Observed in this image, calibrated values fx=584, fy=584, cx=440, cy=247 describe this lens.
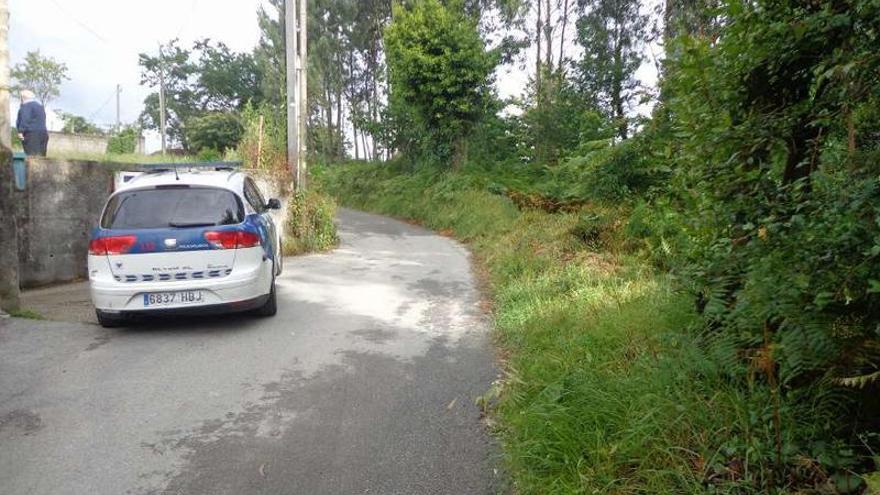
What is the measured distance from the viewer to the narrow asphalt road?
3537 mm

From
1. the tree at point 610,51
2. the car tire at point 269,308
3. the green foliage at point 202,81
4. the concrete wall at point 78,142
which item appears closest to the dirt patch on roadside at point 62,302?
the car tire at point 269,308

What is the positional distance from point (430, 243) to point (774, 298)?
12153mm

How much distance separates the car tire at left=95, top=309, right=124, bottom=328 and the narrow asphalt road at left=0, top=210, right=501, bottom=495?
11 centimetres

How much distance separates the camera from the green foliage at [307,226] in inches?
506

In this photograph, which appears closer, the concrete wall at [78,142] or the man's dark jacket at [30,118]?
the man's dark jacket at [30,118]

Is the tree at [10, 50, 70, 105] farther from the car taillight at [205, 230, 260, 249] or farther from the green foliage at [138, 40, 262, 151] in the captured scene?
the car taillight at [205, 230, 260, 249]

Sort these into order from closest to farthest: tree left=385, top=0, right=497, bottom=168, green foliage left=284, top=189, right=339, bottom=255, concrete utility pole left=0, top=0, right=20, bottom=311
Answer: concrete utility pole left=0, top=0, right=20, bottom=311 < green foliage left=284, top=189, right=339, bottom=255 < tree left=385, top=0, right=497, bottom=168

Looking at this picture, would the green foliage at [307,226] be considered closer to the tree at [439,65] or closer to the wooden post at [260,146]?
the wooden post at [260,146]

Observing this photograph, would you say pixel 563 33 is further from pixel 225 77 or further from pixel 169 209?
pixel 225 77

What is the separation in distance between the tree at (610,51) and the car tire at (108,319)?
20.5 meters

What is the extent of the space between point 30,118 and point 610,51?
2129cm

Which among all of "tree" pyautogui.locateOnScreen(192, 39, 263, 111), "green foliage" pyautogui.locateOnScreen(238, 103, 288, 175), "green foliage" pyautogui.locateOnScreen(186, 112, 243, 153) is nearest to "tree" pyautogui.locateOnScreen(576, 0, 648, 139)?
"green foliage" pyautogui.locateOnScreen(238, 103, 288, 175)

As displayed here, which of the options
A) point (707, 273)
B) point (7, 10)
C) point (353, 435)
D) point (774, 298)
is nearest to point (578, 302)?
point (707, 273)

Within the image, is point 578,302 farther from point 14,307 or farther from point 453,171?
point 453,171
